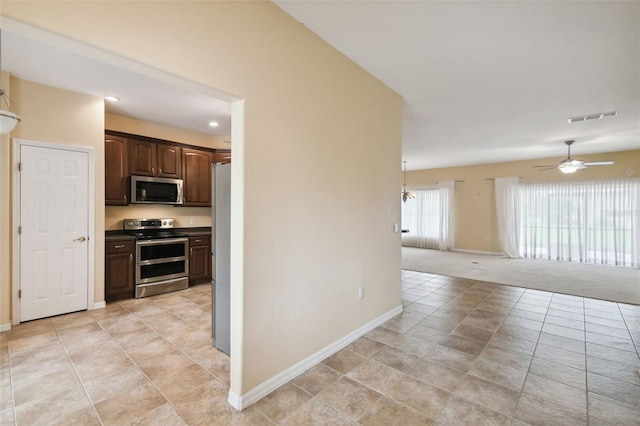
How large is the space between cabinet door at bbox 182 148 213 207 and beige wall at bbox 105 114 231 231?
0.97 feet

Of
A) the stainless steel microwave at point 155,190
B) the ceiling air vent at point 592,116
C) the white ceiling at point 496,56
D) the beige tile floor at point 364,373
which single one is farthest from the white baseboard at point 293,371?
the ceiling air vent at point 592,116

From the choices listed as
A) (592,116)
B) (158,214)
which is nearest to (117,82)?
(158,214)

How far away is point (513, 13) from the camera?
2.17 meters

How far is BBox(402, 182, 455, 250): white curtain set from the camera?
943 cm

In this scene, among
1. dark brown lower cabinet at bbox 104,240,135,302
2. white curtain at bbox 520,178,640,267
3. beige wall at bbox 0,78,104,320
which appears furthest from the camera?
white curtain at bbox 520,178,640,267

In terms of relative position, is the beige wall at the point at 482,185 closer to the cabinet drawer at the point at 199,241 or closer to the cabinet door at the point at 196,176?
the cabinet door at the point at 196,176

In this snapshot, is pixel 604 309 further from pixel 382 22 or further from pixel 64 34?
pixel 64 34

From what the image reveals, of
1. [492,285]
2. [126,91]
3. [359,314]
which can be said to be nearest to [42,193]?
[126,91]

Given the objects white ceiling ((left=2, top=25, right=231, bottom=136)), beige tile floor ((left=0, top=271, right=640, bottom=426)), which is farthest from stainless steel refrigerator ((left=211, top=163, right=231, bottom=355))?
white ceiling ((left=2, top=25, right=231, bottom=136))

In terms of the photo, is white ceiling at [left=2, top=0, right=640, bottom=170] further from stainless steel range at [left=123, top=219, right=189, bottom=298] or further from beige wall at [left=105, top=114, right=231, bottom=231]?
stainless steel range at [left=123, top=219, right=189, bottom=298]

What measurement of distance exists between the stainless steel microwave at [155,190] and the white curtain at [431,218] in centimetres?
768

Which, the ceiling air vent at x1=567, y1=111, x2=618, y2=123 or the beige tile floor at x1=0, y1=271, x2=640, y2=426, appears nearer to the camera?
the beige tile floor at x1=0, y1=271, x2=640, y2=426

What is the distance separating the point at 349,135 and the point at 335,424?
2397 mm

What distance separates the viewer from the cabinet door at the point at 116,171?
4.18m
